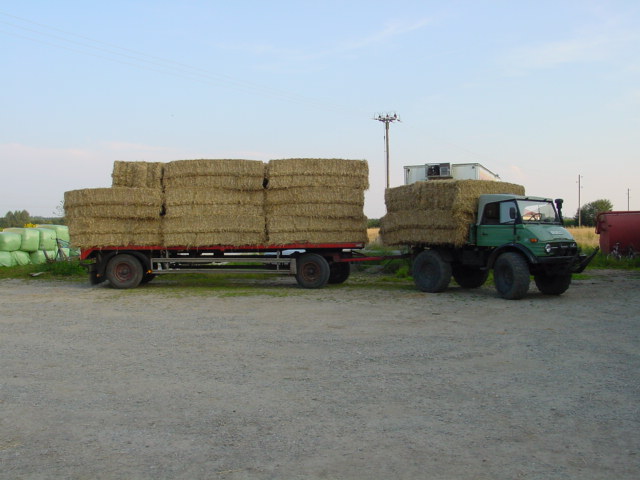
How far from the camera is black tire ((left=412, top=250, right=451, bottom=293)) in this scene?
48.6 feet

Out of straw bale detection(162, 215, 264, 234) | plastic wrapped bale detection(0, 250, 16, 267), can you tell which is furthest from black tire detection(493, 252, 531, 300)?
plastic wrapped bale detection(0, 250, 16, 267)

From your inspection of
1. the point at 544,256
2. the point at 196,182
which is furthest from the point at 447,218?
the point at 196,182

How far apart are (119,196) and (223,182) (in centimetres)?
274

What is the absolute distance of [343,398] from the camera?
5770 mm

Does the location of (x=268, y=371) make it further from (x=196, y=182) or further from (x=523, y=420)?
(x=196, y=182)

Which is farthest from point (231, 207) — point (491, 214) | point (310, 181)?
point (491, 214)

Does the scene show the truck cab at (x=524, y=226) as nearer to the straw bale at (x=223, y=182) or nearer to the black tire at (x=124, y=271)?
the straw bale at (x=223, y=182)

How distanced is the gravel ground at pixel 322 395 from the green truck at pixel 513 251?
6.36ft

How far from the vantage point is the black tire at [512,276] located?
1291 centimetres

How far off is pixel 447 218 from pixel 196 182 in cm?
661

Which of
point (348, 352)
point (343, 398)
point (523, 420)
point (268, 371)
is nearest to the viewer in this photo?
point (523, 420)

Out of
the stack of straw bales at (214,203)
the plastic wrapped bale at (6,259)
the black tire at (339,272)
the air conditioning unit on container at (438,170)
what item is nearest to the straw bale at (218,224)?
the stack of straw bales at (214,203)

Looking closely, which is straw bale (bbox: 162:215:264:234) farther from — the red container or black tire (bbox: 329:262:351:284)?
the red container

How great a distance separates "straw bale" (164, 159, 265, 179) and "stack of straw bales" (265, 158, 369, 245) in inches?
17.0
